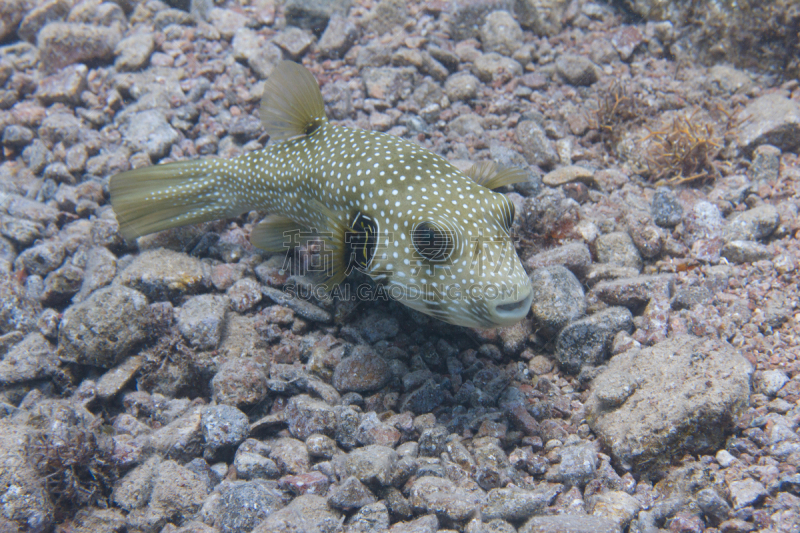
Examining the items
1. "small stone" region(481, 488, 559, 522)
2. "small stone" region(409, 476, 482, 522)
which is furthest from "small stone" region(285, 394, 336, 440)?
"small stone" region(481, 488, 559, 522)

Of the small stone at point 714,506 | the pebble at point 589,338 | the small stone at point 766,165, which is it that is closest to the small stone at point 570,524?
the small stone at point 714,506

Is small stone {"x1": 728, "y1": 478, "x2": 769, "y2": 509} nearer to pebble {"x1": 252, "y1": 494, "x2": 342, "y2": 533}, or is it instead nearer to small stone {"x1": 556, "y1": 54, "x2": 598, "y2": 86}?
pebble {"x1": 252, "y1": 494, "x2": 342, "y2": 533}

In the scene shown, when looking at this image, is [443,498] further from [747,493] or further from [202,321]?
[202,321]

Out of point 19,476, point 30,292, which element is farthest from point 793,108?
point 30,292

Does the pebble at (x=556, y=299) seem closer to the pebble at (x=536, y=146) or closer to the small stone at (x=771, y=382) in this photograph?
the small stone at (x=771, y=382)

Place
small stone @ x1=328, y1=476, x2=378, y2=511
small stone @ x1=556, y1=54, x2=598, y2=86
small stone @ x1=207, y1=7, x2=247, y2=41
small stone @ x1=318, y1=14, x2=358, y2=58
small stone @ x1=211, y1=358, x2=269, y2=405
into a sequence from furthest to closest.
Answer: small stone @ x1=207, y1=7, x2=247, y2=41 < small stone @ x1=318, y1=14, x2=358, y2=58 < small stone @ x1=556, y1=54, x2=598, y2=86 < small stone @ x1=211, y1=358, x2=269, y2=405 < small stone @ x1=328, y1=476, x2=378, y2=511

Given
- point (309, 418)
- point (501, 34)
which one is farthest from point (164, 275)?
point (501, 34)
